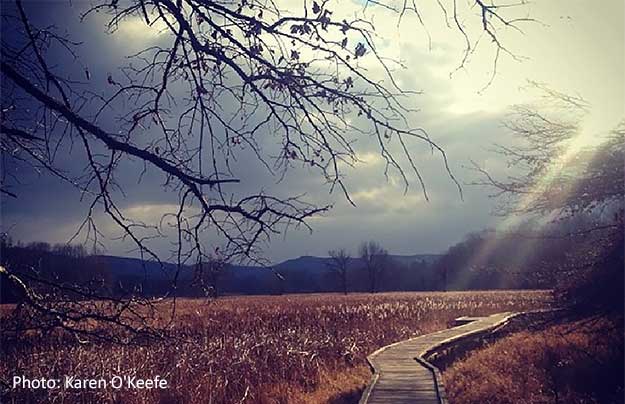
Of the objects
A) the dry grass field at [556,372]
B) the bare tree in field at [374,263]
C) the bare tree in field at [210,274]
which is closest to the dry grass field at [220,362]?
the bare tree in field at [210,274]

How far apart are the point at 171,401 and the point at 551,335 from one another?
8467 millimetres

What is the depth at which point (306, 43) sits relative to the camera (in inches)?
112

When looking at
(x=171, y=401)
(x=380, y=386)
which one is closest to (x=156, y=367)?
(x=171, y=401)

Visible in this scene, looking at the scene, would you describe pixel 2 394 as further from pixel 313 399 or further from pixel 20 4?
pixel 313 399

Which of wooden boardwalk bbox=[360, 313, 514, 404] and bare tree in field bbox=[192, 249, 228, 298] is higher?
bare tree in field bbox=[192, 249, 228, 298]

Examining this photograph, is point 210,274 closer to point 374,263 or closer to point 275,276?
point 275,276

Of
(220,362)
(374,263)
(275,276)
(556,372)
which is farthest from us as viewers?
(374,263)

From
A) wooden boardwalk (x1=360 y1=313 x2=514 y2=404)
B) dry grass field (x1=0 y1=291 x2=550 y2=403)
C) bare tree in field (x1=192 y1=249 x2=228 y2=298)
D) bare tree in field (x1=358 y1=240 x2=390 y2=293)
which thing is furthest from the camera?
bare tree in field (x1=358 y1=240 x2=390 y2=293)

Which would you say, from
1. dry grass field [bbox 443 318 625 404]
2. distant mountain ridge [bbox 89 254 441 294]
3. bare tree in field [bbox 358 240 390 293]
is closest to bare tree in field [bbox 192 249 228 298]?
distant mountain ridge [bbox 89 254 441 294]

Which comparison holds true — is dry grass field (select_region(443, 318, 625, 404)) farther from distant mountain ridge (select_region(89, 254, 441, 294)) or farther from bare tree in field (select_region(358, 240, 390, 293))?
bare tree in field (select_region(358, 240, 390, 293))

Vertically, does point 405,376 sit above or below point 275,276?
below

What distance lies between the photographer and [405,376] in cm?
1105

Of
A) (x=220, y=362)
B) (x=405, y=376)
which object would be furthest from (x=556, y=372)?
(x=220, y=362)

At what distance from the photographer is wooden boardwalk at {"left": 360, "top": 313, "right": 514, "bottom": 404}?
9273 millimetres
